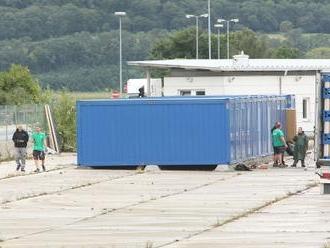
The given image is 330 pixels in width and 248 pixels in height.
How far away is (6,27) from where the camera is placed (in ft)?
616

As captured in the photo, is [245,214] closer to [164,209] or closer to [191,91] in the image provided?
[164,209]

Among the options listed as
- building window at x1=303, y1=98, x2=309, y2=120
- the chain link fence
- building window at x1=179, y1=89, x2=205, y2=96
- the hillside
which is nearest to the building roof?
building window at x1=179, y1=89, x2=205, y2=96

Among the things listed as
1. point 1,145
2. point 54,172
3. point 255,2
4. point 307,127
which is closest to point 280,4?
point 255,2

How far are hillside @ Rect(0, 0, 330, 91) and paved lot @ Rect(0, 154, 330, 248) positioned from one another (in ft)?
418

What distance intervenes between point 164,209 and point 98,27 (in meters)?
163

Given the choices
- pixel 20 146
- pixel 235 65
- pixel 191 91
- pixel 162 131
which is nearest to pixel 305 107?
pixel 235 65

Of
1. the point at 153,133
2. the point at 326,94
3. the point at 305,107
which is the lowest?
the point at 153,133

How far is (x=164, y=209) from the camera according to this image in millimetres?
25656

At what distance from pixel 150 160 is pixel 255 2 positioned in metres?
155

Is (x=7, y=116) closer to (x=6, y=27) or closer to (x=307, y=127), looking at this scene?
(x=307, y=127)

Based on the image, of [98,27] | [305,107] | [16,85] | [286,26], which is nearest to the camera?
[305,107]

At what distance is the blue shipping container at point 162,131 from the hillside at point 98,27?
Answer: 12108cm

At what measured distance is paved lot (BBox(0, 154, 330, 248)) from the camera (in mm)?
19641

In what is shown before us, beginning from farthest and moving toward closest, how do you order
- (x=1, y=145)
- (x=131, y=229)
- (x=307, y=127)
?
(x=307, y=127) → (x=1, y=145) → (x=131, y=229)
